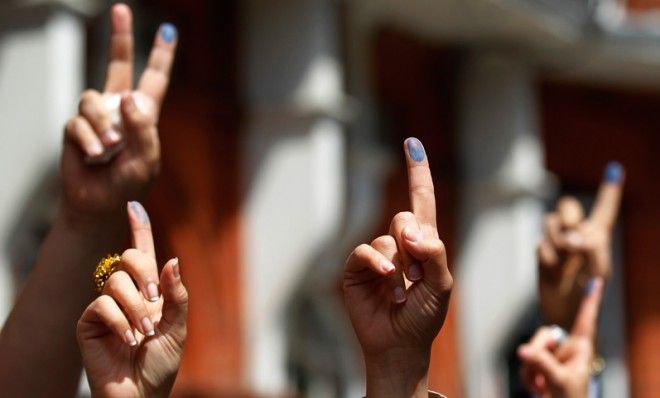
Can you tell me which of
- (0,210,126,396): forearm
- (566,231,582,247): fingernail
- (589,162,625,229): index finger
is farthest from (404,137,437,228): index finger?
(589,162,625,229): index finger

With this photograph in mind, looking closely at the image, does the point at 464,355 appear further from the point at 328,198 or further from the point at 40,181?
the point at 40,181

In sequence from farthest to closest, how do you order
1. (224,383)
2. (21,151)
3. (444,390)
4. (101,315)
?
(444,390) → (224,383) → (21,151) → (101,315)

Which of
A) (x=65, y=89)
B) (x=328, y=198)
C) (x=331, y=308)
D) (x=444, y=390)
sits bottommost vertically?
(x=444, y=390)

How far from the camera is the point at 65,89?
19.2 ft

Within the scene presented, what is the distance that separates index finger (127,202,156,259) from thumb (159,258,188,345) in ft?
0.54

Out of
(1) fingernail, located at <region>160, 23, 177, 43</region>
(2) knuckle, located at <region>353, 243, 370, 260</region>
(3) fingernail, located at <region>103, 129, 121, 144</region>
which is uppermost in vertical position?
(1) fingernail, located at <region>160, 23, 177, 43</region>

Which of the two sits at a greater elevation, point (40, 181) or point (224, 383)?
point (40, 181)

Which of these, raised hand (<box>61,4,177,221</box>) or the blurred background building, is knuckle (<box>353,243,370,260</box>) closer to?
raised hand (<box>61,4,177,221</box>)

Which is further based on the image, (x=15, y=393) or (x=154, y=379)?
(x=15, y=393)

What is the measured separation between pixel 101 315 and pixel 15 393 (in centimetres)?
46

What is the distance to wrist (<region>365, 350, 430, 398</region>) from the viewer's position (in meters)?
1.91

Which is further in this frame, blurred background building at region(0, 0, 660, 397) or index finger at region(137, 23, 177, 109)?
blurred background building at region(0, 0, 660, 397)

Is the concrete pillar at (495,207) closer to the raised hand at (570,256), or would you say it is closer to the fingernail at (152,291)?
the raised hand at (570,256)

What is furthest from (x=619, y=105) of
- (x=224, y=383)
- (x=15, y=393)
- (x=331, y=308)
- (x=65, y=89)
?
(x=15, y=393)
